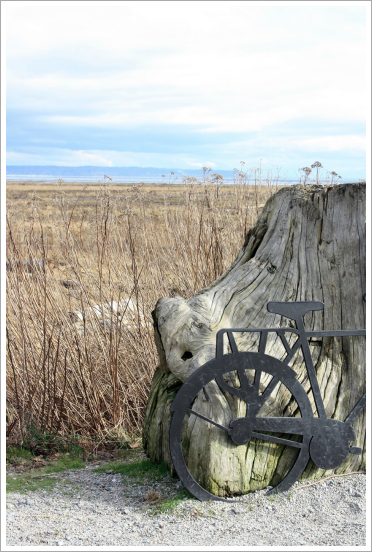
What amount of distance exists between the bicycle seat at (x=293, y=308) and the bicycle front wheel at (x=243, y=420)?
9.7 inches

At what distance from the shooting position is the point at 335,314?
281 centimetres

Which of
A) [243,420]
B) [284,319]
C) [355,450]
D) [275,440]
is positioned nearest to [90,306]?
[284,319]

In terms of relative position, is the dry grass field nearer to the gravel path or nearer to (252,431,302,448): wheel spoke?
the gravel path

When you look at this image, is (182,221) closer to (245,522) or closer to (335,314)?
(335,314)

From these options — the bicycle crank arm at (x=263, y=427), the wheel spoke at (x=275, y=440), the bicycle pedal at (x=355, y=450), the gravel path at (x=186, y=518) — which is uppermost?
the bicycle crank arm at (x=263, y=427)

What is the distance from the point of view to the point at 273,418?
97.0 inches

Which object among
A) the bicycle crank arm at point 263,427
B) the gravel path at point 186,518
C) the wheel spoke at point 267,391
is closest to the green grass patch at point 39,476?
the gravel path at point 186,518

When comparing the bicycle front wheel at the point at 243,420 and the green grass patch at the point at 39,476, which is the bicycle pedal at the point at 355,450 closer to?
the bicycle front wheel at the point at 243,420

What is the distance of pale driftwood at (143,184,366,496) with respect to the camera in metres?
2.57

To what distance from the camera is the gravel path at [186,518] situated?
2.25m

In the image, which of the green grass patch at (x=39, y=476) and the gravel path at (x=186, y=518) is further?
the green grass patch at (x=39, y=476)

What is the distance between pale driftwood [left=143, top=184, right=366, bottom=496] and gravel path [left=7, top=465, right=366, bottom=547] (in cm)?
12

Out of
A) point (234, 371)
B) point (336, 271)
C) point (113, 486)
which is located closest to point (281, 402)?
point (234, 371)

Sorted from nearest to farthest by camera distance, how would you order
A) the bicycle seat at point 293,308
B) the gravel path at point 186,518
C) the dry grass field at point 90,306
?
the gravel path at point 186,518 → the bicycle seat at point 293,308 → the dry grass field at point 90,306
